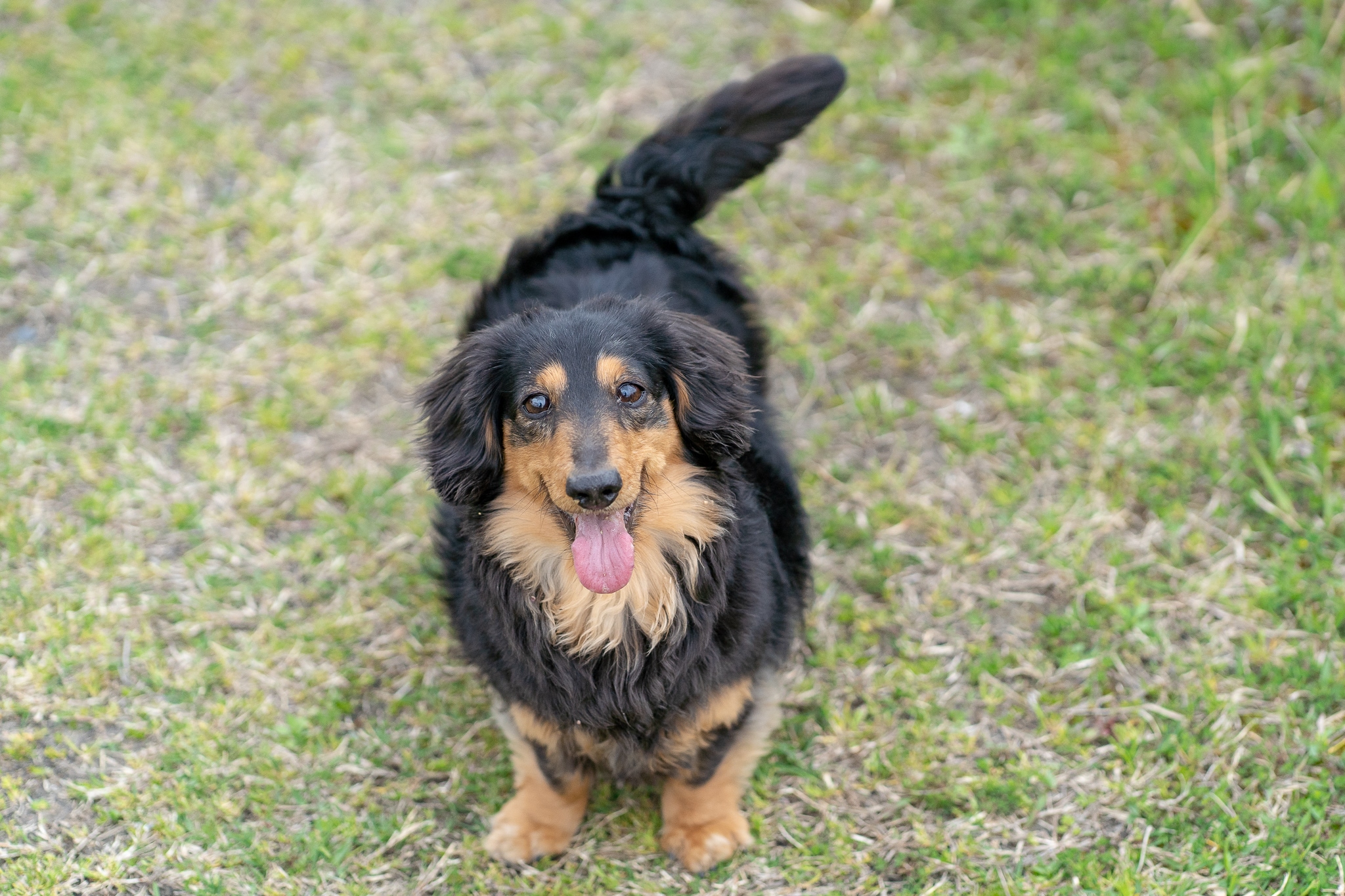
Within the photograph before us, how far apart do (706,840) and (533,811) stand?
1.74ft

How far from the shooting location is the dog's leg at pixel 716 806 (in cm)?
317

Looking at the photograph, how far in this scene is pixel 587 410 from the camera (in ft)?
8.68

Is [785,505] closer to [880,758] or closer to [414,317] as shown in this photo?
[880,758]

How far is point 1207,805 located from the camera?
3.22 meters

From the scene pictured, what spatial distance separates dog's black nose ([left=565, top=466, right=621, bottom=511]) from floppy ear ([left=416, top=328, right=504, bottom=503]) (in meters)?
0.36

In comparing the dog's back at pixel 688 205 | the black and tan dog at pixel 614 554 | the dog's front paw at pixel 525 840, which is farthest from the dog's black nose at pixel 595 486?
the dog's front paw at pixel 525 840

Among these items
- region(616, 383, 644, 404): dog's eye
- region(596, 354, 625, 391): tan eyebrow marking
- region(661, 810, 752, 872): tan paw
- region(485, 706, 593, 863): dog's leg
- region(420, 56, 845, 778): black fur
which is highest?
region(596, 354, 625, 391): tan eyebrow marking

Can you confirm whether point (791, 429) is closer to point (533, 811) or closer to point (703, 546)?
point (703, 546)

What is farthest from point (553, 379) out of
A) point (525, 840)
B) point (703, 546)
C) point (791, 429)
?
point (791, 429)

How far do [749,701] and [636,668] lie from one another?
45 centimetres

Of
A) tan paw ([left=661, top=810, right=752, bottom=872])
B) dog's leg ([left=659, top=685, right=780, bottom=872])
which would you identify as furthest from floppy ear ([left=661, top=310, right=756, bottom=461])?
tan paw ([left=661, top=810, right=752, bottom=872])

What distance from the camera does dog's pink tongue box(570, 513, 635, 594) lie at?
2670 millimetres

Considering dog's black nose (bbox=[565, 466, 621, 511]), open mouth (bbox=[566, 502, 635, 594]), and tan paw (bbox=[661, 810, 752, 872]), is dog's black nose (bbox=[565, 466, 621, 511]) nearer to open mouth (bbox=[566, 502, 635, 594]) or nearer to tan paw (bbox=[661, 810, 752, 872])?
open mouth (bbox=[566, 502, 635, 594])

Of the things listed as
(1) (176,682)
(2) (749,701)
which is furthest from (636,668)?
(1) (176,682)
